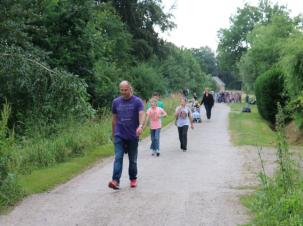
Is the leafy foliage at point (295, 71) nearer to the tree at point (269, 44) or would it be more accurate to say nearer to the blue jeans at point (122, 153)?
Result: the blue jeans at point (122, 153)

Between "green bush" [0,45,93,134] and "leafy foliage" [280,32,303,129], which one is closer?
"green bush" [0,45,93,134]

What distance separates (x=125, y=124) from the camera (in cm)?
998

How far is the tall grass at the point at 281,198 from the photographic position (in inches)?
264

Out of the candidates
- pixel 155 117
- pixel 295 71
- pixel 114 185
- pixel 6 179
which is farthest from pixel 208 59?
pixel 6 179

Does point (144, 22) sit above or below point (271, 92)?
above

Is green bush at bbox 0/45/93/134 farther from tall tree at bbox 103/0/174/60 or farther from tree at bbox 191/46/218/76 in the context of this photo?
tree at bbox 191/46/218/76

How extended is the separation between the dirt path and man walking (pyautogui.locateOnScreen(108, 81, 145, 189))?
557mm

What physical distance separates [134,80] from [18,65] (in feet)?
73.8

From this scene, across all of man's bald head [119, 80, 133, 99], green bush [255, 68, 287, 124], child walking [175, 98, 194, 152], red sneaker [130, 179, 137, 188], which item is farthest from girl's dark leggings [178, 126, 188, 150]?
green bush [255, 68, 287, 124]

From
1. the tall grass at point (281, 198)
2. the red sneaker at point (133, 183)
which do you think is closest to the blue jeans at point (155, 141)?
the red sneaker at point (133, 183)

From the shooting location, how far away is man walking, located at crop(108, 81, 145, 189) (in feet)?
32.6

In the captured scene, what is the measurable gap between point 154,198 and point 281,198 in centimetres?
261

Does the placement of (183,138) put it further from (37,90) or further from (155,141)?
(37,90)

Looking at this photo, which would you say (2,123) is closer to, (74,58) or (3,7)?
(3,7)
